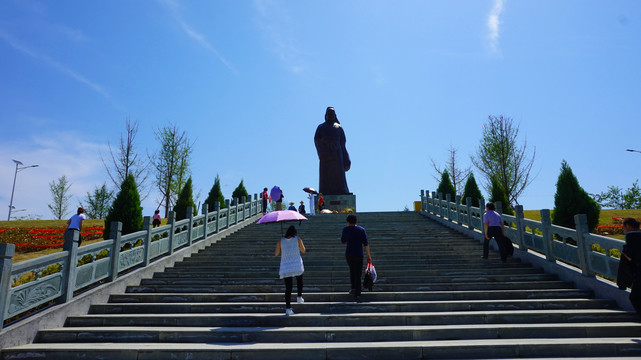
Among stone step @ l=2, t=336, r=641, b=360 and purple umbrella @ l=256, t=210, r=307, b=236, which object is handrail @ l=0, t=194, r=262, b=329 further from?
purple umbrella @ l=256, t=210, r=307, b=236

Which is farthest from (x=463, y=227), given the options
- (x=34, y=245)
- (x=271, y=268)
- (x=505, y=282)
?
(x=34, y=245)

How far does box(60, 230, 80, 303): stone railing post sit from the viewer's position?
226 inches

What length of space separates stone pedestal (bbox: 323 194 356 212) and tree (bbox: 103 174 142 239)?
10289 millimetres

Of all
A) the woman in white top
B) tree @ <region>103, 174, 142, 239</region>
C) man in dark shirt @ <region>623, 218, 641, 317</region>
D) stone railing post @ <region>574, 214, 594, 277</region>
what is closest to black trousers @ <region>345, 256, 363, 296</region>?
the woman in white top

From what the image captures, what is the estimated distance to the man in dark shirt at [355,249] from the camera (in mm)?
5906

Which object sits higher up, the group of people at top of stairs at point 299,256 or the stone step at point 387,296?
the group of people at top of stairs at point 299,256

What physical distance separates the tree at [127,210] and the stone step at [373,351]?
8.94 meters

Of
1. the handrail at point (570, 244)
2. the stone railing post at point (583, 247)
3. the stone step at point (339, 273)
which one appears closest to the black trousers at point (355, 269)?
the stone step at point (339, 273)

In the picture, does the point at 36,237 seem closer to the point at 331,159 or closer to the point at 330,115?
the point at 331,159

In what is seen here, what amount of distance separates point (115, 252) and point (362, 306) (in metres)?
4.84

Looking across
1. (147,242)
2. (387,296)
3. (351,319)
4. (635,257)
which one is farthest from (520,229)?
(147,242)

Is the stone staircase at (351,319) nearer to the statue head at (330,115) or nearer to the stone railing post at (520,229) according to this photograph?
the stone railing post at (520,229)

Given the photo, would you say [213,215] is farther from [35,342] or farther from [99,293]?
[35,342]

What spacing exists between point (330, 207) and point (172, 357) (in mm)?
16641
